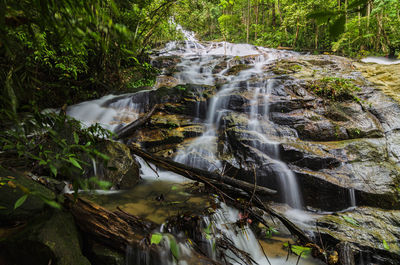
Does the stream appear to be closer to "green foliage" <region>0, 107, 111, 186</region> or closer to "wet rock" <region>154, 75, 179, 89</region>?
"wet rock" <region>154, 75, 179, 89</region>

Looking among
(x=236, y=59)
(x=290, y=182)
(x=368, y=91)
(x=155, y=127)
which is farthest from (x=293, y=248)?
(x=236, y=59)

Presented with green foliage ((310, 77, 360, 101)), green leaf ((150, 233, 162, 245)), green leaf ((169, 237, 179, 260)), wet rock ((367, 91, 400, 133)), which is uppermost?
green foliage ((310, 77, 360, 101))

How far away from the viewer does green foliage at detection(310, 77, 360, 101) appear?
6336 mm

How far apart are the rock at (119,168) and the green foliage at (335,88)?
625cm

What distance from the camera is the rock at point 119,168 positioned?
3.98m

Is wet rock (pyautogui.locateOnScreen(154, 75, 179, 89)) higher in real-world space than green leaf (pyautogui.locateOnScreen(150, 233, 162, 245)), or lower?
Result: higher

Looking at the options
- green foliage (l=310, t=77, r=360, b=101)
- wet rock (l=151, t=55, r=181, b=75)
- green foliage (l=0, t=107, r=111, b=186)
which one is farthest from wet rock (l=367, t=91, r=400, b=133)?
wet rock (l=151, t=55, r=181, b=75)

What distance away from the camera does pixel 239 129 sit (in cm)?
537

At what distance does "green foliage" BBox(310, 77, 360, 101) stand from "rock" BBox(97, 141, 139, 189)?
6.25 m

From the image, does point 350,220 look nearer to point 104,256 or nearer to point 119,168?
point 104,256

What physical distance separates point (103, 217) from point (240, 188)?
170cm

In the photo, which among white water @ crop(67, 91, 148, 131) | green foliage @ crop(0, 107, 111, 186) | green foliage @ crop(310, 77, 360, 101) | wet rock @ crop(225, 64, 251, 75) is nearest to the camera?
green foliage @ crop(0, 107, 111, 186)

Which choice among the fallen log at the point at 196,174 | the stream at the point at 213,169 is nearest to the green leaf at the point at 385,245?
the stream at the point at 213,169

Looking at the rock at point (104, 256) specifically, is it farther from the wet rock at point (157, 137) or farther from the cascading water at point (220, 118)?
the wet rock at point (157, 137)
